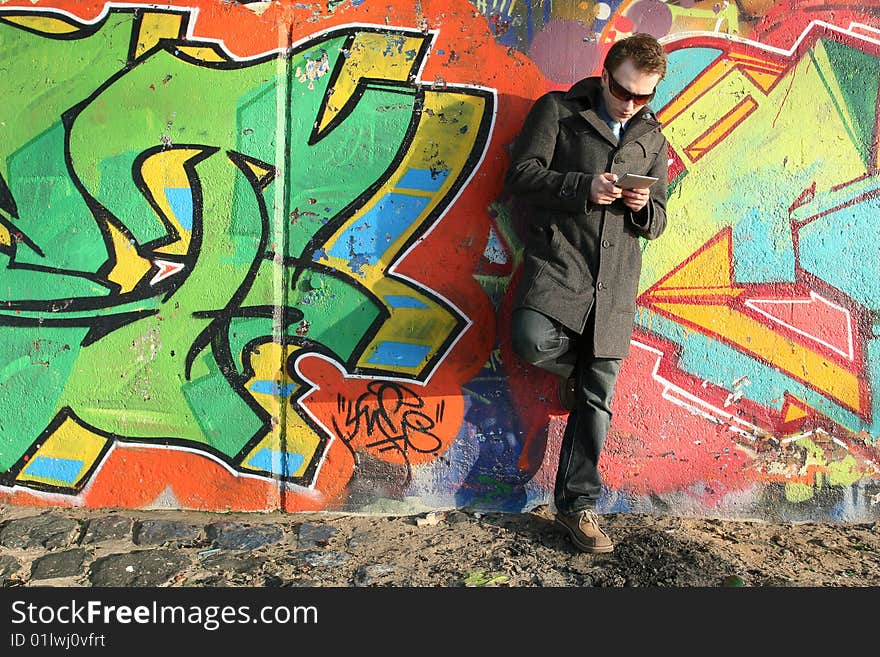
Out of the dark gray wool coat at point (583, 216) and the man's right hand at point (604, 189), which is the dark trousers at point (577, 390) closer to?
the dark gray wool coat at point (583, 216)

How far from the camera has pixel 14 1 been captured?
3934mm

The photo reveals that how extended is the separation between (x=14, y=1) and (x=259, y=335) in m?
1.97

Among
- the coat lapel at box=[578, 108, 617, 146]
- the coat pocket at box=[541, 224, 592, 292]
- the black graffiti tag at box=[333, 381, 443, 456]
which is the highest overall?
the coat lapel at box=[578, 108, 617, 146]

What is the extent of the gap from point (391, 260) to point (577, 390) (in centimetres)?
107

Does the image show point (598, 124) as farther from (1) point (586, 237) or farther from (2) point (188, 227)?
(2) point (188, 227)

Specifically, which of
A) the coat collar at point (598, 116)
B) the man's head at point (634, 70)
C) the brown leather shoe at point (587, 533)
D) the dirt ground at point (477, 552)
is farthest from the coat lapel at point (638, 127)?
the dirt ground at point (477, 552)

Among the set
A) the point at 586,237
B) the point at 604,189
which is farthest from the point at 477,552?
the point at 604,189

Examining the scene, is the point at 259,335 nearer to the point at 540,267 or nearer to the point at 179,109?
the point at 179,109

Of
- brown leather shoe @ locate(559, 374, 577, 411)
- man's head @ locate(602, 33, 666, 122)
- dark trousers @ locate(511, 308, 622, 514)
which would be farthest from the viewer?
brown leather shoe @ locate(559, 374, 577, 411)

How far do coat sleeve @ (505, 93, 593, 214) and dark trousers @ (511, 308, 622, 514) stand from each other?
50cm

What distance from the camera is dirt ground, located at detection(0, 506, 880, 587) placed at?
139 inches

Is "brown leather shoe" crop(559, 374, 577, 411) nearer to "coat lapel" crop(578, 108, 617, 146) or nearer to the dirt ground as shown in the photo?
the dirt ground

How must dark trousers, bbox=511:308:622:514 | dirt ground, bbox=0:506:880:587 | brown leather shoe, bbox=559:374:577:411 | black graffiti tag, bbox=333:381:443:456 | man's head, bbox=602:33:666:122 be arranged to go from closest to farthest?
man's head, bbox=602:33:666:122 < dirt ground, bbox=0:506:880:587 < dark trousers, bbox=511:308:622:514 < brown leather shoe, bbox=559:374:577:411 < black graffiti tag, bbox=333:381:443:456

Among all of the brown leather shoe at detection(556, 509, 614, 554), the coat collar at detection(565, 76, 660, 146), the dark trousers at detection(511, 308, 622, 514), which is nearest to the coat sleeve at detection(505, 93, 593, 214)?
the coat collar at detection(565, 76, 660, 146)
